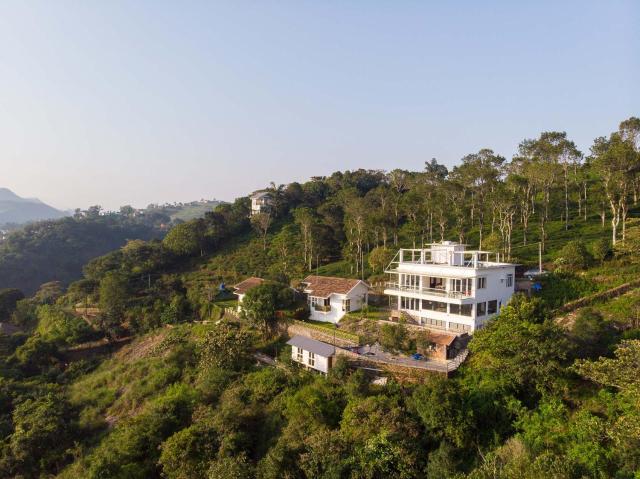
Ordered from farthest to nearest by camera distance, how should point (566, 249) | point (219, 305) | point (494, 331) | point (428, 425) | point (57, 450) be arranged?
point (219, 305), point (566, 249), point (57, 450), point (494, 331), point (428, 425)

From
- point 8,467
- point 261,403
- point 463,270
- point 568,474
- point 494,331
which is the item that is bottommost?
point 8,467

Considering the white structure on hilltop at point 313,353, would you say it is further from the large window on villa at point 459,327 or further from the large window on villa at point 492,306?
the large window on villa at point 492,306

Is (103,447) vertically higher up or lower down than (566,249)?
lower down

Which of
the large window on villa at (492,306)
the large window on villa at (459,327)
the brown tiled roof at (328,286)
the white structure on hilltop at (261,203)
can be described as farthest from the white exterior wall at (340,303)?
the white structure on hilltop at (261,203)

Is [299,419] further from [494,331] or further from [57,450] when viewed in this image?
[57,450]

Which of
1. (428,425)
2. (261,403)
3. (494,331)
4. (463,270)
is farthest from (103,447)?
(463,270)

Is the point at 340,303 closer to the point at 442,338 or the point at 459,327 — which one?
the point at 459,327

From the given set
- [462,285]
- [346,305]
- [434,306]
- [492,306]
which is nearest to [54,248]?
[346,305]
